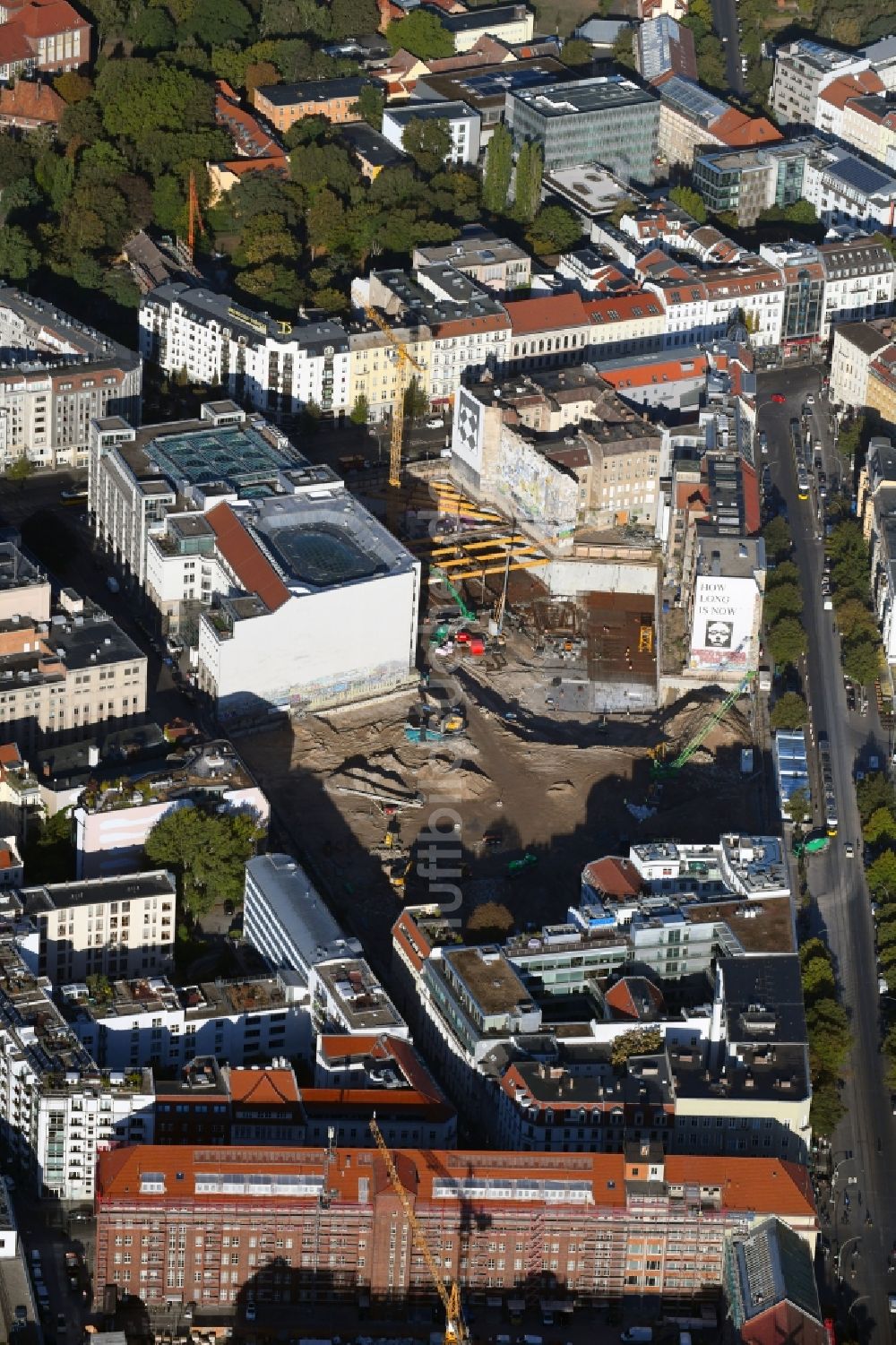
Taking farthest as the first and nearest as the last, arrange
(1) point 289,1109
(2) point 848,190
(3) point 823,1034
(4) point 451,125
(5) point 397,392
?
(4) point 451,125 → (2) point 848,190 → (5) point 397,392 → (3) point 823,1034 → (1) point 289,1109

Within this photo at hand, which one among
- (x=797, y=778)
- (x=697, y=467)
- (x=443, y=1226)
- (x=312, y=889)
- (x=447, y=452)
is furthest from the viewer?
(x=447, y=452)

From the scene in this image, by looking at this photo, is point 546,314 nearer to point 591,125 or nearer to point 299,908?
point 591,125

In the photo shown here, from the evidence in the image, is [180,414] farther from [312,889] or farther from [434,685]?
[312,889]

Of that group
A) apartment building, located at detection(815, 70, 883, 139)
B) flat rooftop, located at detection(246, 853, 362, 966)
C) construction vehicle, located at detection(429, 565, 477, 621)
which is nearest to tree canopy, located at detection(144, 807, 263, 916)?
flat rooftop, located at detection(246, 853, 362, 966)

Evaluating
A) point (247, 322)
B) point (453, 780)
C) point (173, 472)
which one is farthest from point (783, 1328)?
point (247, 322)

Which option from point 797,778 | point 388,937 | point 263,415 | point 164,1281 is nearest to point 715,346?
point 263,415

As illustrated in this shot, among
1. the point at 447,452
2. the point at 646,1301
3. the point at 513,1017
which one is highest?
the point at 447,452

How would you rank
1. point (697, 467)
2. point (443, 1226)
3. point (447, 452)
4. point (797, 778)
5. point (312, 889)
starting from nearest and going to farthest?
point (443, 1226), point (312, 889), point (797, 778), point (697, 467), point (447, 452)
